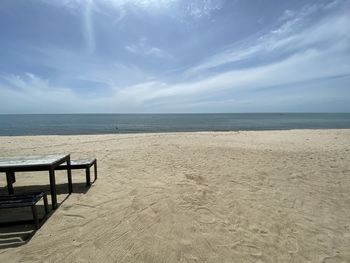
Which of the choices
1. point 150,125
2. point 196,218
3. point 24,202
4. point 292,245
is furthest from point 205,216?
point 150,125

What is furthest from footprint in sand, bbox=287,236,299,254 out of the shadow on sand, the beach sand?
the shadow on sand

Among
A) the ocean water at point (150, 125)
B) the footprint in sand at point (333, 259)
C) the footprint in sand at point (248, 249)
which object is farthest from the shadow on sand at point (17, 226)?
the ocean water at point (150, 125)

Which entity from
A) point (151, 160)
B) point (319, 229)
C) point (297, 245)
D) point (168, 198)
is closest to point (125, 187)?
point (168, 198)

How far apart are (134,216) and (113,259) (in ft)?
3.51

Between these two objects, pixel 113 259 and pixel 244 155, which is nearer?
pixel 113 259

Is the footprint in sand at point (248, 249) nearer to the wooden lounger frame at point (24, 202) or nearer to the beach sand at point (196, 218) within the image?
the beach sand at point (196, 218)

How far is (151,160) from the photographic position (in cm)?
805

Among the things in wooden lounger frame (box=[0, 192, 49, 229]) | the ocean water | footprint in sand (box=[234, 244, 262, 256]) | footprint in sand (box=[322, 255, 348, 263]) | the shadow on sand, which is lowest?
the ocean water

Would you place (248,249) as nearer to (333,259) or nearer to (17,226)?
(333,259)

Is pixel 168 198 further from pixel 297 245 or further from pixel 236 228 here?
pixel 297 245

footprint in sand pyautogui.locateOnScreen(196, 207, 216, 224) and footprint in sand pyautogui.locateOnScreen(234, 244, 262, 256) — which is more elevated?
footprint in sand pyautogui.locateOnScreen(196, 207, 216, 224)

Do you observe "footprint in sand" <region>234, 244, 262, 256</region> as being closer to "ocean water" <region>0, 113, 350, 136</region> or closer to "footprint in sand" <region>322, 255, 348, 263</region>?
"footprint in sand" <region>322, 255, 348, 263</region>

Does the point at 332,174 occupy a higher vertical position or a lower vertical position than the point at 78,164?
lower

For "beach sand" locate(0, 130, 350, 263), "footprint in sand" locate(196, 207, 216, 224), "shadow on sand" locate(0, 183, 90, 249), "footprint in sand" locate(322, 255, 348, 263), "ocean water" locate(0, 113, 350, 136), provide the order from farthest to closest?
1. "ocean water" locate(0, 113, 350, 136)
2. "footprint in sand" locate(196, 207, 216, 224)
3. "shadow on sand" locate(0, 183, 90, 249)
4. "beach sand" locate(0, 130, 350, 263)
5. "footprint in sand" locate(322, 255, 348, 263)
